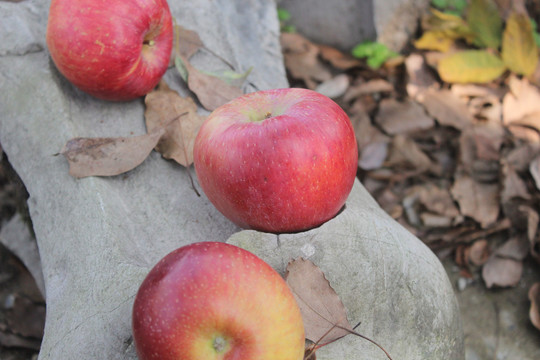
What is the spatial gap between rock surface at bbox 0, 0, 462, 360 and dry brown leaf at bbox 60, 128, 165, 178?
4 cm

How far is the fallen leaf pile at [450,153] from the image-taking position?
224 centimetres

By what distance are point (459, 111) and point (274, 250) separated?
168 cm

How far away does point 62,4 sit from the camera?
155 centimetres

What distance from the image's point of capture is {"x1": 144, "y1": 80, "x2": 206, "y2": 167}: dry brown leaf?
1.67m

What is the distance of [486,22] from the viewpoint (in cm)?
269

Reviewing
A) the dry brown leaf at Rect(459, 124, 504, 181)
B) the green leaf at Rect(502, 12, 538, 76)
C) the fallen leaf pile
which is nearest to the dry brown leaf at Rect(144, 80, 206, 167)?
the fallen leaf pile

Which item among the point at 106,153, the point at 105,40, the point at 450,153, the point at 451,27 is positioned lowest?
the point at 450,153

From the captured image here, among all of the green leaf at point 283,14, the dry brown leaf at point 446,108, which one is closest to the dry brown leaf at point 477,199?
the dry brown leaf at point 446,108

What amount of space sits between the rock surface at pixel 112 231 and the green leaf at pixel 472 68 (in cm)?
120

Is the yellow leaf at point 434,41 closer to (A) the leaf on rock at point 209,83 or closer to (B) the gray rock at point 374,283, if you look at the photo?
(A) the leaf on rock at point 209,83

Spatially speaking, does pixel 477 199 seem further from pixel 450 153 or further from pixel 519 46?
pixel 519 46

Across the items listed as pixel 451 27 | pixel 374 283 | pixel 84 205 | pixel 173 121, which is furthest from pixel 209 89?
pixel 451 27

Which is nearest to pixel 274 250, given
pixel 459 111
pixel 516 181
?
pixel 516 181

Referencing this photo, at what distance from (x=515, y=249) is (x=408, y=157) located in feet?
2.13
